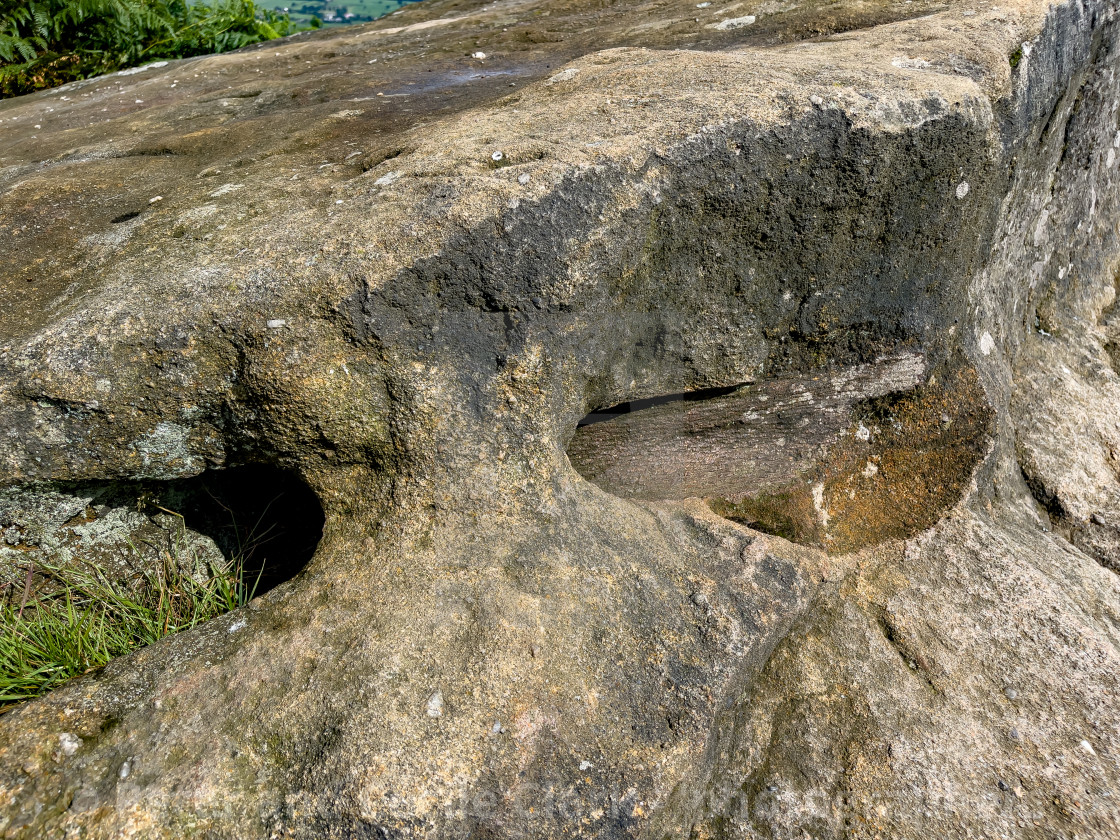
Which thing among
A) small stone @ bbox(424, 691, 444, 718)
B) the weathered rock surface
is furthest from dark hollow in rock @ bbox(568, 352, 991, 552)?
small stone @ bbox(424, 691, 444, 718)

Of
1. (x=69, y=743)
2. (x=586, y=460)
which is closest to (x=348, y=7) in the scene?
(x=586, y=460)

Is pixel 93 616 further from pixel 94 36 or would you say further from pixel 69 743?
pixel 94 36

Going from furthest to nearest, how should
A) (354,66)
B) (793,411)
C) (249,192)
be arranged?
1. (354,66)
2. (793,411)
3. (249,192)

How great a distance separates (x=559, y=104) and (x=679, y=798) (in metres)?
2.10

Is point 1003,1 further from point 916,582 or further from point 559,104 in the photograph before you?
point 916,582

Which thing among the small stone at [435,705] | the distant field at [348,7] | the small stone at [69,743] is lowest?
the distant field at [348,7]

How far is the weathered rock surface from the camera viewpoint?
1796 millimetres

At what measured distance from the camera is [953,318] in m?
2.97

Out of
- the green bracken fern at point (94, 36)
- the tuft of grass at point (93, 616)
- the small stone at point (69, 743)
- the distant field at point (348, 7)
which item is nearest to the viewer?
the small stone at point (69, 743)

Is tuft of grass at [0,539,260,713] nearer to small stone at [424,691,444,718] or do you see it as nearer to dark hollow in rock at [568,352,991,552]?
small stone at [424,691,444,718]

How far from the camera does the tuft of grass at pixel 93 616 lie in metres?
2.08

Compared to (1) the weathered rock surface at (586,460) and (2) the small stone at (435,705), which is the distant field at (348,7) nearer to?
(1) the weathered rock surface at (586,460)

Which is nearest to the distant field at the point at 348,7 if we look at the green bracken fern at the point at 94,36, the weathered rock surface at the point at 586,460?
the green bracken fern at the point at 94,36

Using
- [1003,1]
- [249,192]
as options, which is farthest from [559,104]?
[1003,1]
